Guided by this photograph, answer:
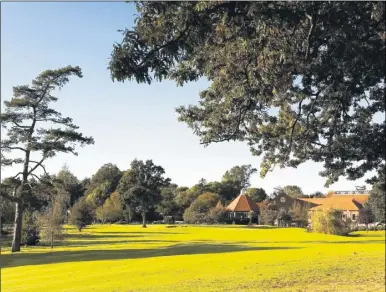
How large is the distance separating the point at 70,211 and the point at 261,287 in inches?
1969

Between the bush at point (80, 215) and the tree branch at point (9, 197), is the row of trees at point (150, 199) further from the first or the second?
the tree branch at point (9, 197)

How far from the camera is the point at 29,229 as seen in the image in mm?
38312

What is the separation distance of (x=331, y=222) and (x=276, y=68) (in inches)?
1547

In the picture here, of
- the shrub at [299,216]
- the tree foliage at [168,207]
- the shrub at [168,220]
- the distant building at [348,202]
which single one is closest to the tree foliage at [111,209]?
the tree foliage at [168,207]

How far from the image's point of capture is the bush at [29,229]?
3769cm

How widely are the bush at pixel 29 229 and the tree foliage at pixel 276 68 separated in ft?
94.7

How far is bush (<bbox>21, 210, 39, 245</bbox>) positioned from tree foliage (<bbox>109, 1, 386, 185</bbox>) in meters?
28.9

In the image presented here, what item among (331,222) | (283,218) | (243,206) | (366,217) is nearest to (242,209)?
(243,206)

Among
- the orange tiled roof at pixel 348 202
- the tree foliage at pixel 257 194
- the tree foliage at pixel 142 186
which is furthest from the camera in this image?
the tree foliage at pixel 257 194

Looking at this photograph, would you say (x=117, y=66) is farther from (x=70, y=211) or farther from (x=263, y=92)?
(x=70, y=211)

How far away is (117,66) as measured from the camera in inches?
269

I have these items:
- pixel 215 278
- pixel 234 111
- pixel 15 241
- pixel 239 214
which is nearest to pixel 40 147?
pixel 15 241

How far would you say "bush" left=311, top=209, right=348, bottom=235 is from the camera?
1779 inches

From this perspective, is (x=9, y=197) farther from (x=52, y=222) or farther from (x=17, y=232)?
(x=52, y=222)
